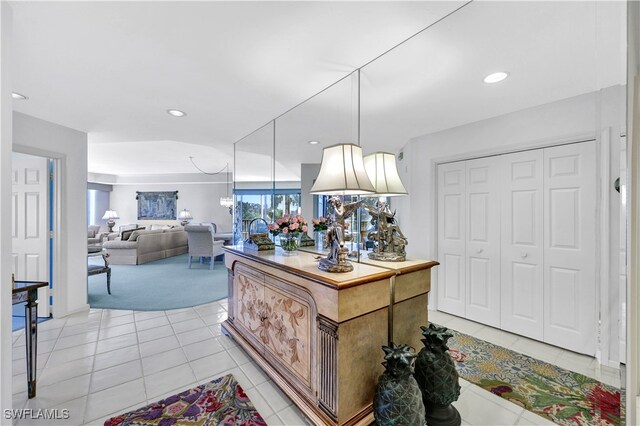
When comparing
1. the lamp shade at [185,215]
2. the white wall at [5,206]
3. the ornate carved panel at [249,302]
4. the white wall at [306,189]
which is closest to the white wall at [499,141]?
the white wall at [306,189]

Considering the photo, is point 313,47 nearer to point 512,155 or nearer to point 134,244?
point 512,155

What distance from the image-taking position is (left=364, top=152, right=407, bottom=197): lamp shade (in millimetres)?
1473

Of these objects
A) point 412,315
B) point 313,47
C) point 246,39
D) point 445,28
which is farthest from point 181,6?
point 412,315

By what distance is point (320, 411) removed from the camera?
1.45 meters

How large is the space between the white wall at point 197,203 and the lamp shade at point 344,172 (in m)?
8.52

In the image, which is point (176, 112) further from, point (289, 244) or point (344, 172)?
point (344, 172)

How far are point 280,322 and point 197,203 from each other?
29.7ft

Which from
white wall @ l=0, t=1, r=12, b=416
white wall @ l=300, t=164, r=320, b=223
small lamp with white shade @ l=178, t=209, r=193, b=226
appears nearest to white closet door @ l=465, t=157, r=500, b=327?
white wall @ l=300, t=164, r=320, b=223

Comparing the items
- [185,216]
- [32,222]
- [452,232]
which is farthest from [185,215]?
[452,232]

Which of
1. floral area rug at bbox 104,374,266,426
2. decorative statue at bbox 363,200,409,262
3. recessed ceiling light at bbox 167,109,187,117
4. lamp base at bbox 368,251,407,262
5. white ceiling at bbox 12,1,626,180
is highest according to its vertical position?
recessed ceiling light at bbox 167,109,187,117

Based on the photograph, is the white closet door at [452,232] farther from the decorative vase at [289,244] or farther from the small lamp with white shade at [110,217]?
the small lamp with white shade at [110,217]

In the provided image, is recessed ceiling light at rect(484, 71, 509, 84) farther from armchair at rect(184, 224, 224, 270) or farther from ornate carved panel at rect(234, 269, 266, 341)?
armchair at rect(184, 224, 224, 270)

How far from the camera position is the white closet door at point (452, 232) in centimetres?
119

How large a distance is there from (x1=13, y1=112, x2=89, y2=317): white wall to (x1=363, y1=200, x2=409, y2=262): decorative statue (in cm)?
394
